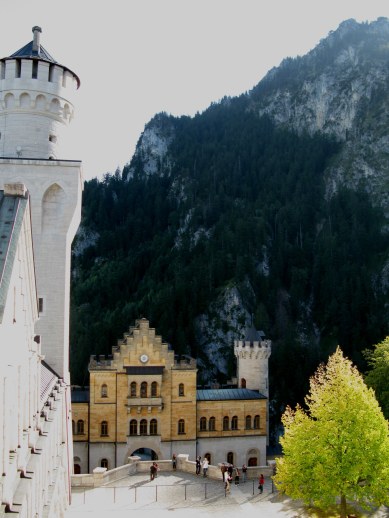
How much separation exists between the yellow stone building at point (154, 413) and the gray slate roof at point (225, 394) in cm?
8

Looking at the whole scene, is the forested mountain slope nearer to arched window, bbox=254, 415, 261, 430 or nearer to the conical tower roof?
arched window, bbox=254, 415, 261, 430

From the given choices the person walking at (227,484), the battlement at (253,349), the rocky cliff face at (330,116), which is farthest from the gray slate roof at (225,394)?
the rocky cliff face at (330,116)

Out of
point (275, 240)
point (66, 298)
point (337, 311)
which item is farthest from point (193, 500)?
point (275, 240)

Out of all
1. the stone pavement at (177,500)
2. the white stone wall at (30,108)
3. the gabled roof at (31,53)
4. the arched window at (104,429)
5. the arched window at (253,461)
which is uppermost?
the gabled roof at (31,53)

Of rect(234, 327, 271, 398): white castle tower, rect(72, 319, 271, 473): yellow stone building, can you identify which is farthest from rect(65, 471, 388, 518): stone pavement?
rect(234, 327, 271, 398): white castle tower

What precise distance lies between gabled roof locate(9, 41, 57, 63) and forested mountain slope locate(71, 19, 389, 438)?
66.6m

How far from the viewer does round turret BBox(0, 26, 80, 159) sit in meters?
28.0

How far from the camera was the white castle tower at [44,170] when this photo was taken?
27.5 metres

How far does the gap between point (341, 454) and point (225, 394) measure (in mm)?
22448

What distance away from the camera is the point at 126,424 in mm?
43906

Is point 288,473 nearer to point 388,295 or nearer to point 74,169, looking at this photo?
point 74,169

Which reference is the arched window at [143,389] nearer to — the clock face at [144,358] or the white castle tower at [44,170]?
the clock face at [144,358]

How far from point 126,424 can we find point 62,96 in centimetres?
2630

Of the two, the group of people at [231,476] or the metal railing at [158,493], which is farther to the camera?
the group of people at [231,476]
